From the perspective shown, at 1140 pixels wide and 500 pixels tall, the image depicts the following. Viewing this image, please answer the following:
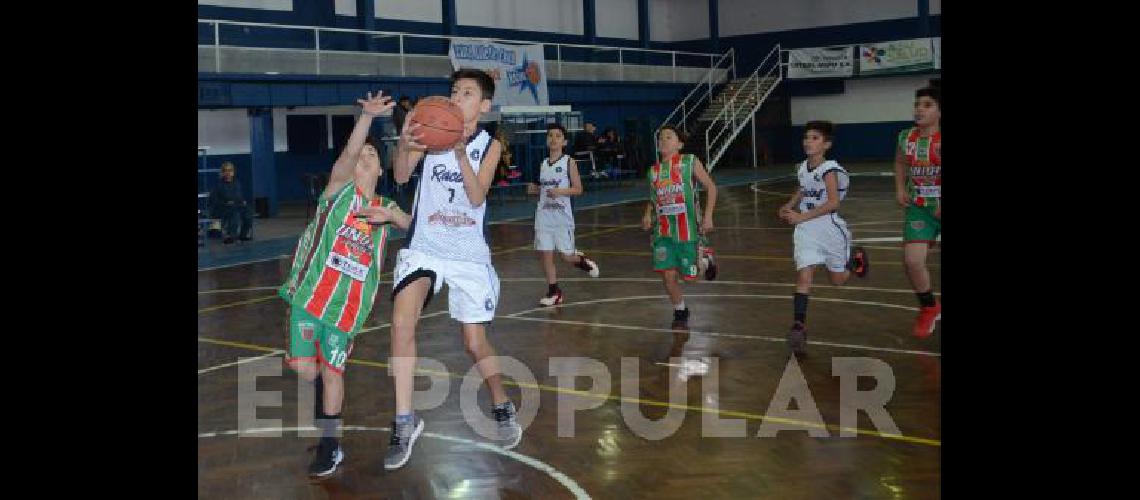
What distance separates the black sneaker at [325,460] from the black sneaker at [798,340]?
12.0 feet

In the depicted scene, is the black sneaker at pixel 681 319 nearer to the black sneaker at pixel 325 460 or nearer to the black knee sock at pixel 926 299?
the black knee sock at pixel 926 299

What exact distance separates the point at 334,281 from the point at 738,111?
2909cm

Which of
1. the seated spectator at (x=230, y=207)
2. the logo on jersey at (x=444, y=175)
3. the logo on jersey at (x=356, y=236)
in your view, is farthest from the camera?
the seated spectator at (x=230, y=207)

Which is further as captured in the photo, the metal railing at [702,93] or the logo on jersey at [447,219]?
the metal railing at [702,93]

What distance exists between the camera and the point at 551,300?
10320mm

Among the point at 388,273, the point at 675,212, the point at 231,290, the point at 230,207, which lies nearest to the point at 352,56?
the point at 230,207

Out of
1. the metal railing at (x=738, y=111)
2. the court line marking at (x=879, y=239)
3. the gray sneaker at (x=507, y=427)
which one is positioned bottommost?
the gray sneaker at (x=507, y=427)

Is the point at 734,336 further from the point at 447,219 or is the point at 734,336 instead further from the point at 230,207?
the point at 230,207

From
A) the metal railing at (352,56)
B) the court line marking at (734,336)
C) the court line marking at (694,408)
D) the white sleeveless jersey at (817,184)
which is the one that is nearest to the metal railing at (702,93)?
the metal railing at (352,56)

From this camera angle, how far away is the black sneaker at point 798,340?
A: 25.6ft

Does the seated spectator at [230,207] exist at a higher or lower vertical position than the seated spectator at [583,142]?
lower
